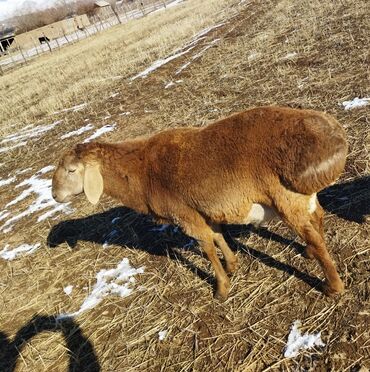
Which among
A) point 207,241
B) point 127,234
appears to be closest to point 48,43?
point 127,234

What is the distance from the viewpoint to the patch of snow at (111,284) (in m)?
4.79

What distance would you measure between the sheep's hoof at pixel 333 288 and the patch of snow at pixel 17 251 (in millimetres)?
4623

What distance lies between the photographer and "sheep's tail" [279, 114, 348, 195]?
314 cm

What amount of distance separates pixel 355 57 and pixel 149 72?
8177mm

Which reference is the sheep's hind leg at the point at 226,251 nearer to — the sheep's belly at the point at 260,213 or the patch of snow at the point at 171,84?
the sheep's belly at the point at 260,213

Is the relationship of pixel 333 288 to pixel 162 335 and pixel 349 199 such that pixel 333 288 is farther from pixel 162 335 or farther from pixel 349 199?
pixel 162 335

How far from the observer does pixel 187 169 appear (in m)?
3.85

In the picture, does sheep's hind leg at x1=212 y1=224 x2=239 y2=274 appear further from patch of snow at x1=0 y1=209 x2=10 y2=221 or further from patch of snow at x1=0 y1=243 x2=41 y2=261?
patch of snow at x1=0 y1=209 x2=10 y2=221

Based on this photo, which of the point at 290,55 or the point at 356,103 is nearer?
the point at 356,103

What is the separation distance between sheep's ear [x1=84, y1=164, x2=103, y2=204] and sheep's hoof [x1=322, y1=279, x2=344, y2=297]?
2.63 m

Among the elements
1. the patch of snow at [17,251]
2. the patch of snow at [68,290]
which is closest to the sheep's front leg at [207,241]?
the patch of snow at [68,290]

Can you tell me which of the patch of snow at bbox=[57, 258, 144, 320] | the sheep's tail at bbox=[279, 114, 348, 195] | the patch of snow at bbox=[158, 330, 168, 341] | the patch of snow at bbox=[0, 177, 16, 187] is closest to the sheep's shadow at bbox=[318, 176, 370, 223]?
the sheep's tail at bbox=[279, 114, 348, 195]

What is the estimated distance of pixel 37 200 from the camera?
25.6 ft

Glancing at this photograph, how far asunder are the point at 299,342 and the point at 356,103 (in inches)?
180
